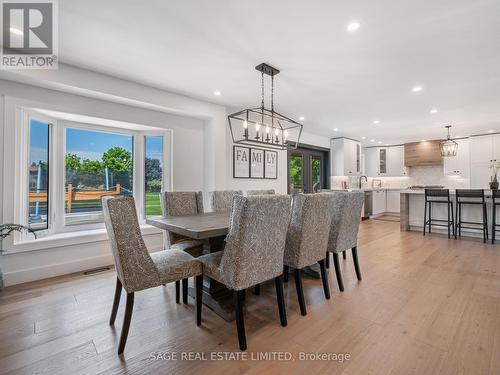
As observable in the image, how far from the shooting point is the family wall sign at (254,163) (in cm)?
483

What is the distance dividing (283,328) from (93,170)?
338 cm

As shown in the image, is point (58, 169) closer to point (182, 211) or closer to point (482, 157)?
point (182, 211)

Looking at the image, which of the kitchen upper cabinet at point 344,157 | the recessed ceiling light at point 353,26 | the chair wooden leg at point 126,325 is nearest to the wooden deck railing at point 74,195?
the chair wooden leg at point 126,325

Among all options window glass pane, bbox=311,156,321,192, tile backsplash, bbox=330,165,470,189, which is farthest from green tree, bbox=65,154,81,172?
tile backsplash, bbox=330,165,470,189

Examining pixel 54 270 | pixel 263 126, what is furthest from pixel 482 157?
pixel 54 270

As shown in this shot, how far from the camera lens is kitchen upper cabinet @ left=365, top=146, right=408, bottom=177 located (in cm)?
816

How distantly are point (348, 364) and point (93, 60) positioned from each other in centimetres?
361

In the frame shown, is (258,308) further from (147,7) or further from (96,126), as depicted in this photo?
(96,126)

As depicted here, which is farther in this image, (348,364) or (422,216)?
(422,216)

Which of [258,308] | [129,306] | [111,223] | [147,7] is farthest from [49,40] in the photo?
[258,308]

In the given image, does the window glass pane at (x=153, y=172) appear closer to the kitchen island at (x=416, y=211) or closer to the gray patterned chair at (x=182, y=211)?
the gray patterned chair at (x=182, y=211)

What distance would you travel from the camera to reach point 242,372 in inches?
57.7

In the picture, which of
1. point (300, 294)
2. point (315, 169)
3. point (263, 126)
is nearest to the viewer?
point (300, 294)

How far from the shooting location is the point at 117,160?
12.6ft
